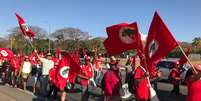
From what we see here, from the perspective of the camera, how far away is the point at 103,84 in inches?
410

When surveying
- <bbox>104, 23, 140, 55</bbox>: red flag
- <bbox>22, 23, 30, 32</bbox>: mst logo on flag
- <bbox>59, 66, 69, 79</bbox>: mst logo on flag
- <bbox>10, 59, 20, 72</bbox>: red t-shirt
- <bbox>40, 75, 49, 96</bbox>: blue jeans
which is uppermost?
<bbox>22, 23, 30, 32</bbox>: mst logo on flag

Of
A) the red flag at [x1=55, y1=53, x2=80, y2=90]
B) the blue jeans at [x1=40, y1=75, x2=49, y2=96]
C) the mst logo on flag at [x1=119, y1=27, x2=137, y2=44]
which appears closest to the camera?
the mst logo on flag at [x1=119, y1=27, x2=137, y2=44]

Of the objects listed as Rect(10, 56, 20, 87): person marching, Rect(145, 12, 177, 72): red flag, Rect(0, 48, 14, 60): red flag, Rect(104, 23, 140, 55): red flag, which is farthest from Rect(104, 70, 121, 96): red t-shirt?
Rect(0, 48, 14, 60): red flag

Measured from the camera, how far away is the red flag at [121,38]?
366 inches

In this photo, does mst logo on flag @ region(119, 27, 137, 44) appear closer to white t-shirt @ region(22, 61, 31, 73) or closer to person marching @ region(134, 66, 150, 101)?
person marching @ region(134, 66, 150, 101)

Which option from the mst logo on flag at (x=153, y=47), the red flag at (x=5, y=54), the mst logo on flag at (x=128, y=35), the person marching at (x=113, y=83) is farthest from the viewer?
the red flag at (x=5, y=54)

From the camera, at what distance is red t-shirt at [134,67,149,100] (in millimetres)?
9258

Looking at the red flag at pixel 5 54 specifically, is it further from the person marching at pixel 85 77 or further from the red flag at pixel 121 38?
the red flag at pixel 121 38

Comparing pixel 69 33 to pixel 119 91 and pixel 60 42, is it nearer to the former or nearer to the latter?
pixel 60 42

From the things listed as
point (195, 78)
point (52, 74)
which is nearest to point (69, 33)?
point (52, 74)

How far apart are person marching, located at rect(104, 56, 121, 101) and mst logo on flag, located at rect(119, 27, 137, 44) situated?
36.9 inches

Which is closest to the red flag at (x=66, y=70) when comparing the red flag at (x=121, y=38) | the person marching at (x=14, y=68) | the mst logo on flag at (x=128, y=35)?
the red flag at (x=121, y=38)

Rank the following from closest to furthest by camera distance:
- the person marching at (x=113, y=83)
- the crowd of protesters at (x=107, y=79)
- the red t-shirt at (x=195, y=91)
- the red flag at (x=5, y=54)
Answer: the red t-shirt at (x=195, y=91)
the crowd of protesters at (x=107, y=79)
the person marching at (x=113, y=83)
the red flag at (x=5, y=54)

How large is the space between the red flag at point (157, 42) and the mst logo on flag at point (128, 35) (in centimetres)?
70
